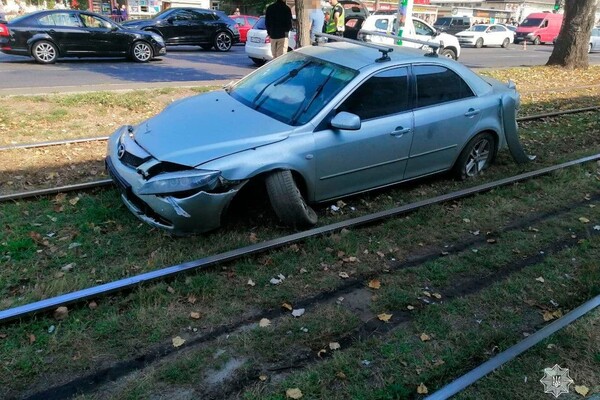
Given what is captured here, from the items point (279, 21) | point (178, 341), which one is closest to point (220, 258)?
point (178, 341)

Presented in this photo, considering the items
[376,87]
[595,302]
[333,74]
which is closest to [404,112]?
[376,87]

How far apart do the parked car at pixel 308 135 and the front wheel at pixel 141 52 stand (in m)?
10.8

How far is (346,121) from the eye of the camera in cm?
470

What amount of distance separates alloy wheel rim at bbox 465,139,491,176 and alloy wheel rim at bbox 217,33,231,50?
1572 centimetres

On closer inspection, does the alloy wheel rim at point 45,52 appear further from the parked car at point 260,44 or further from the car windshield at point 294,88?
the car windshield at point 294,88

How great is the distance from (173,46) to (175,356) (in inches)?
765

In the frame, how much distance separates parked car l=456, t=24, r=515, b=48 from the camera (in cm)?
3241

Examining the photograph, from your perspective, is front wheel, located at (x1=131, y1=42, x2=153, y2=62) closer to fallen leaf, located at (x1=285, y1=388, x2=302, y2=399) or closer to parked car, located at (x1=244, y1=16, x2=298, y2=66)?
parked car, located at (x1=244, y1=16, x2=298, y2=66)

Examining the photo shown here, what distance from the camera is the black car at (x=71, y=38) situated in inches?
548

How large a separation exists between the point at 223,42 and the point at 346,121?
16.9 m

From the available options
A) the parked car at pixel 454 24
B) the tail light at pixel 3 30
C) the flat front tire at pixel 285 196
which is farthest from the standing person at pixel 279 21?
the parked car at pixel 454 24

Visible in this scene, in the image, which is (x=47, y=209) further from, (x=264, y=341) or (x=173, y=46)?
(x=173, y=46)

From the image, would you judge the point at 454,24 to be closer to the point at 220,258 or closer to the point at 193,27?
the point at 193,27

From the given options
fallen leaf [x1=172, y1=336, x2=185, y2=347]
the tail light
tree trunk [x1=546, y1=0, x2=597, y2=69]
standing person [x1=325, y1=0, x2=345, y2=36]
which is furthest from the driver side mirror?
tree trunk [x1=546, y1=0, x2=597, y2=69]
